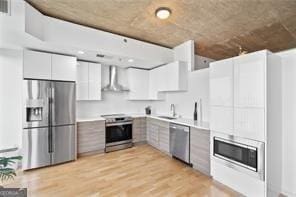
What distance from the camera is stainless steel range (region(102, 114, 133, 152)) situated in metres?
4.20

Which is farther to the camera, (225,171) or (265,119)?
(225,171)

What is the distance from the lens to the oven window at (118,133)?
4219 millimetres

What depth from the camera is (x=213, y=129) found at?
2.72 metres

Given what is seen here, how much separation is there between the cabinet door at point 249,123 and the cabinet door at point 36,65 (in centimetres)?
364

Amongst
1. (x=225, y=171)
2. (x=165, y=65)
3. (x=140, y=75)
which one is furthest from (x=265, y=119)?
(x=140, y=75)

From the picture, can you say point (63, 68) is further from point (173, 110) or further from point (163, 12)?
point (173, 110)

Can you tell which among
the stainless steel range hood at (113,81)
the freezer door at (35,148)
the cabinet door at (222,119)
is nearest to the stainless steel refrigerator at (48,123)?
the freezer door at (35,148)

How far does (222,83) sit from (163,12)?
171cm

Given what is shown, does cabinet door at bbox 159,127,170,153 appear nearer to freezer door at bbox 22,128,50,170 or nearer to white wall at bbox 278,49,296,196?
white wall at bbox 278,49,296,196

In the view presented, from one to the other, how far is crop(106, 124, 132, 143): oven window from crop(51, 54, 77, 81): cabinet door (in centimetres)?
161

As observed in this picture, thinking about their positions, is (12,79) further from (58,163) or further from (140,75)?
(140,75)

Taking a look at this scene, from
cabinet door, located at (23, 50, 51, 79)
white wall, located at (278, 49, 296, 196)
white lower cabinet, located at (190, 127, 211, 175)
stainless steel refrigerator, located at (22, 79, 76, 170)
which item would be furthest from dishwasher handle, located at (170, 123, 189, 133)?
cabinet door, located at (23, 50, 51, 79)

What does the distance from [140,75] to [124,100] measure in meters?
0.98

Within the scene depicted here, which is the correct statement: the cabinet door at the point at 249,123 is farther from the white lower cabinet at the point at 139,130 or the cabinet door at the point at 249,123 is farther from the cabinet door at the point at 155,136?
the white lower cabinet at the point at 139,130
